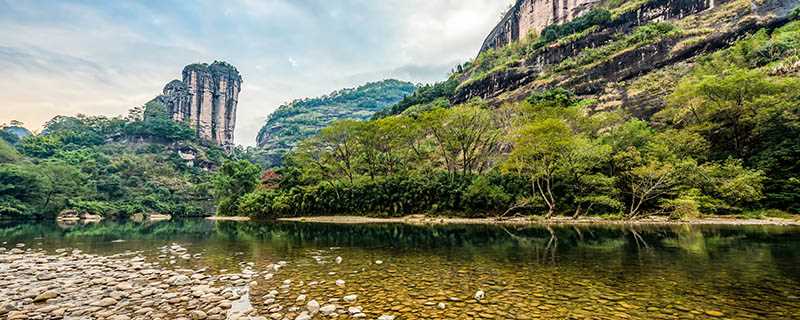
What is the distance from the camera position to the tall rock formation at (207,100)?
424 feet

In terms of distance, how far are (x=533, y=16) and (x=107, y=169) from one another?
111655 mm

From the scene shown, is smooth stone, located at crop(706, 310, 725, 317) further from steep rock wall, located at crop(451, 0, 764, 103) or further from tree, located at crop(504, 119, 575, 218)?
steep rock wall, located at crop(451, 0, 764, 103)

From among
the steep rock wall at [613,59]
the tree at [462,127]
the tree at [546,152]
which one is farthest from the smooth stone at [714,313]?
the steep rock wall at [613,59]

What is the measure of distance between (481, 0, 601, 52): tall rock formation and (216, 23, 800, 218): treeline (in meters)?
41.1

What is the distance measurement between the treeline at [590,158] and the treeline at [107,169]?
107ft

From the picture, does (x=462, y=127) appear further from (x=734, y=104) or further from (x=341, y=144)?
(x=734, y=104)

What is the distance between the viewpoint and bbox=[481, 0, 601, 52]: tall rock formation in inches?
3155

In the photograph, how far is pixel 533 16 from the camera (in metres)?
88.8

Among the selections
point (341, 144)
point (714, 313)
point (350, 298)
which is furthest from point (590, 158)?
point (341, 144)

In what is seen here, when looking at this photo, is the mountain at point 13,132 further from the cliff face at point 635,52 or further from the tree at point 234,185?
the cliff face at point 635,52

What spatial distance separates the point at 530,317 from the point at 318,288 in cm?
432

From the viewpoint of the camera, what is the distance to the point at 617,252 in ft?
37.8

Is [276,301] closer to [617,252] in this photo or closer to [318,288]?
[318,288]

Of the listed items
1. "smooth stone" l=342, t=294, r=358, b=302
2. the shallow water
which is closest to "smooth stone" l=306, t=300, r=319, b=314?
the shallow water
